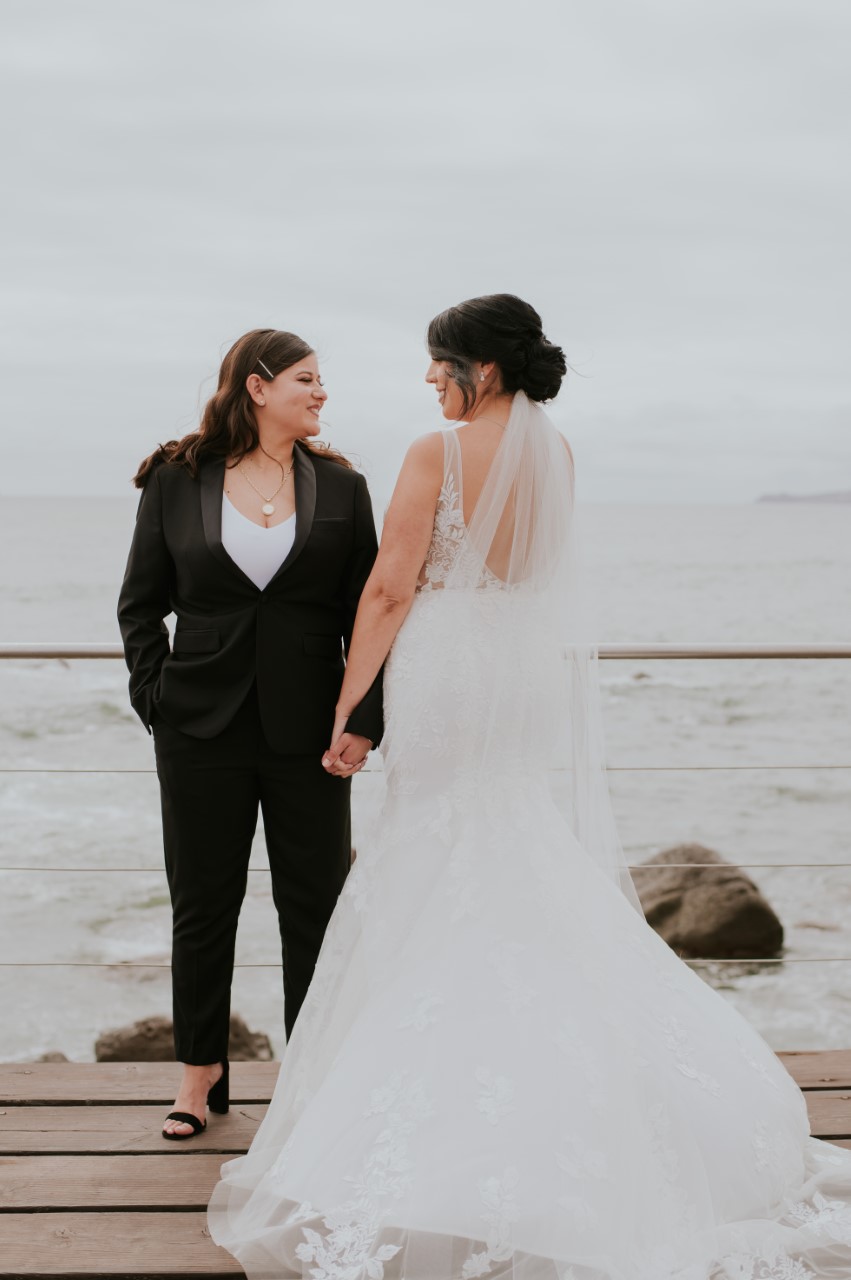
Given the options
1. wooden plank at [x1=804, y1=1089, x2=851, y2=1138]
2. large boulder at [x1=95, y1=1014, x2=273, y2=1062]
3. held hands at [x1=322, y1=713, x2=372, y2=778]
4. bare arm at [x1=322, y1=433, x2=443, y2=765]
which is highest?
bare arm at [x1=322, y1=433, x2=443, y2=765]

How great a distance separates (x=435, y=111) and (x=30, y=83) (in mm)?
8778

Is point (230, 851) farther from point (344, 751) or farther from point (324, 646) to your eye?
point (324, 646)

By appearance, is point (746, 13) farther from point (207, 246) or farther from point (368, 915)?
point (207, 246)

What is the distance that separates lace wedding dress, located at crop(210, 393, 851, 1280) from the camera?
1.79 m

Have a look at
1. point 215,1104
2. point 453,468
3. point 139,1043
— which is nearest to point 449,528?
point 453,468

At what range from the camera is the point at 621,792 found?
14742 mm

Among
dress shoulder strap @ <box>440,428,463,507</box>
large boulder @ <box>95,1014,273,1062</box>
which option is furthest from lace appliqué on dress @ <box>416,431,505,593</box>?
large boulder @ <box>95,1014,273,1062</box>

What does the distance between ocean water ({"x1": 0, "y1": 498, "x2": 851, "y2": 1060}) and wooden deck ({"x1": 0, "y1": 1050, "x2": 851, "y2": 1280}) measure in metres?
0.32

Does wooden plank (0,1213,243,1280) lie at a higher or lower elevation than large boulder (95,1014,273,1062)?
higher

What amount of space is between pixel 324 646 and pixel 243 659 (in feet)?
0.60

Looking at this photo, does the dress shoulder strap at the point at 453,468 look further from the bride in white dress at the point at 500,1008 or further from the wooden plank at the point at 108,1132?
the wooden plank at the point at 108,1132

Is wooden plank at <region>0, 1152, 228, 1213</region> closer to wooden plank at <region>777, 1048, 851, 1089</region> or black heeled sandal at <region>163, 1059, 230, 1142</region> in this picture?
black heeled sandal at <region>163, 1059, 230, 1142</region>

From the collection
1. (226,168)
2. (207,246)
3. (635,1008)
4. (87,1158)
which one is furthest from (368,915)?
(207,246)

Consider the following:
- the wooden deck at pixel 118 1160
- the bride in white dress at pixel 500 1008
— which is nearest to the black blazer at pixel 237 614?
the bride in white dress at pixel 500 1008
